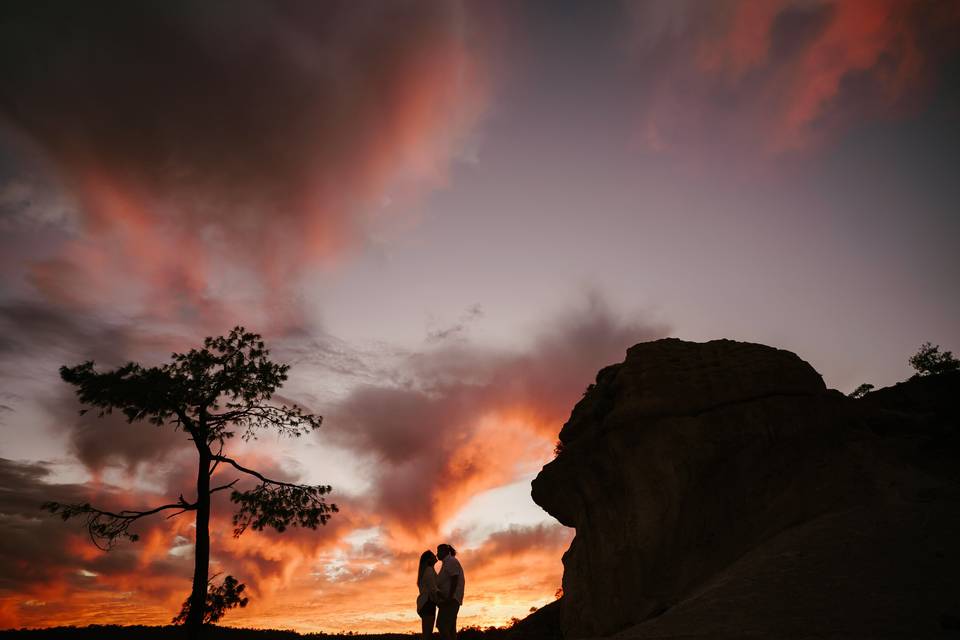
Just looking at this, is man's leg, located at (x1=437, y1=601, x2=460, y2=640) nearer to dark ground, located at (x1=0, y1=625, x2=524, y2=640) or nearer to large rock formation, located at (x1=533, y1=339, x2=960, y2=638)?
large rock formation, located at (x1=533, y1=339, x2=960, y2=638)

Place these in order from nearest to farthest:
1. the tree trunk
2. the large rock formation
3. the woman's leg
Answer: the large rock formation → the woman's leg → the tree trunk

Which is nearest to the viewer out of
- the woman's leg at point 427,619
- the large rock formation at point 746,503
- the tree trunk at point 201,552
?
the large rock formation at point 746,503

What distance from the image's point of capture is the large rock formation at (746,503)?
9.04 meters

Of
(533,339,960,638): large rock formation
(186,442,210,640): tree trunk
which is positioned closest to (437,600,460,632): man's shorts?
(533,339,960,638): large rock formation

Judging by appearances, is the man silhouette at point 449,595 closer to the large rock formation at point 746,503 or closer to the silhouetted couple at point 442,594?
the silhouetted couple at point 442,594

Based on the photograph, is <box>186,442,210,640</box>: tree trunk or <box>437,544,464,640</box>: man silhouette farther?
<box>186,442,210,640</box>: tree trunk

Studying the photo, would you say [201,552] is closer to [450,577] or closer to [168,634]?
[168,634]

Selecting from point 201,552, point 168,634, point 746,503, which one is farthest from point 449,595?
point 168,634

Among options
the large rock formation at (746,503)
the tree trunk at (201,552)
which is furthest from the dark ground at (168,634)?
the large rock formation at (746,503)

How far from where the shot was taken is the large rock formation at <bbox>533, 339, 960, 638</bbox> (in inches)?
356

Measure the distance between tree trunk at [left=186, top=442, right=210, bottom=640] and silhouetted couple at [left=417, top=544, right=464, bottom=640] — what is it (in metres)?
11.7

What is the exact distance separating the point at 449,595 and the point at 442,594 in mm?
162

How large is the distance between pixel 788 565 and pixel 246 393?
19.8 m

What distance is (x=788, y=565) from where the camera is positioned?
10.4 m
